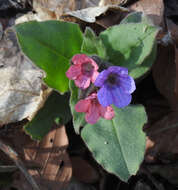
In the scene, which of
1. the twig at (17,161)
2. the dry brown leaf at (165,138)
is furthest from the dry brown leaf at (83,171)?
the dry brown leaf at (165,138)

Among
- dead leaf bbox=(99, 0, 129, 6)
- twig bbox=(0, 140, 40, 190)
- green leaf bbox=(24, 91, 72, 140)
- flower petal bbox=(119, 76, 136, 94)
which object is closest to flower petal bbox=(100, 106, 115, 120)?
flower petal bbox=(119, 76, 136, 94)

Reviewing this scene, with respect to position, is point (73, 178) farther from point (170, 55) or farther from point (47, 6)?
point (47, 6)

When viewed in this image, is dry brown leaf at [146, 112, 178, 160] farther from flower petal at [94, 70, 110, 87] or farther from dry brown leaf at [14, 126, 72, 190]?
flower petal at [94, 70, 110, 87]

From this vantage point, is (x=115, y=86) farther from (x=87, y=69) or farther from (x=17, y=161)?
(x=17, y=161)

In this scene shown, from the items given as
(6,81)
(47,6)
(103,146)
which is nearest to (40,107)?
(6,81)

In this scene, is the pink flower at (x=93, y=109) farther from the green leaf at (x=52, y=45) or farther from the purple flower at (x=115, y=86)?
the green leaf at (x=52, y=45)

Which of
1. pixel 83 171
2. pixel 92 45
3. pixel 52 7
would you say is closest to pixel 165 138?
pixel 83 171

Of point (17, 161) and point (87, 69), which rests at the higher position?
Result: point (87, 69)
